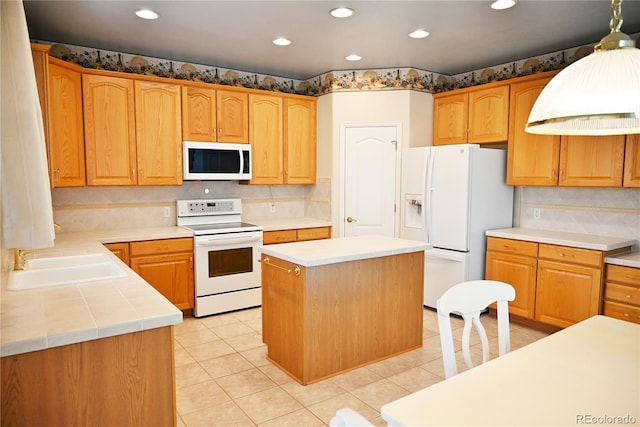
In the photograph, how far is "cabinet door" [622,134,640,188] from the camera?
332 centimetres

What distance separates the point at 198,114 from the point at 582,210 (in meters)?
3.76

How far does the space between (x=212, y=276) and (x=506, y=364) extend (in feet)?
10.4

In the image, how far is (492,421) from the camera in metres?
1.08

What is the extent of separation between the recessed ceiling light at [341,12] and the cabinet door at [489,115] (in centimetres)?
191

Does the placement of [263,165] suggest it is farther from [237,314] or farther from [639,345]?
[639,345]

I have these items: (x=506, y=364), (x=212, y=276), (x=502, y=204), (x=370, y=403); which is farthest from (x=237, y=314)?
(x=506, y=364)

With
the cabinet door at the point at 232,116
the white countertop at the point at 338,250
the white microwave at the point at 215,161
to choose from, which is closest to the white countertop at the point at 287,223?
the white microwave at the point at 215,161

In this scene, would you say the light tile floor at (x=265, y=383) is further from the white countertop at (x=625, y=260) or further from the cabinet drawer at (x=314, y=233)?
the cabinet drawer at (x=314, y=233)

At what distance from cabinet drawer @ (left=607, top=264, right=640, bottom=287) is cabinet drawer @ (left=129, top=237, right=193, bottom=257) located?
3.52 m

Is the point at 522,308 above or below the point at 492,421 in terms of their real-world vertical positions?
below

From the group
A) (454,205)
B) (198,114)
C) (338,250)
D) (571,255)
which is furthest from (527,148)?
(198,114)

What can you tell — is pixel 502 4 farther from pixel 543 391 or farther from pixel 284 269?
pixel 543 391

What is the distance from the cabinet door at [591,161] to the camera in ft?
11.3

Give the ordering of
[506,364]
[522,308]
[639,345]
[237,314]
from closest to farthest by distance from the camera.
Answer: [506,364], [639,345], [522,308], [237,314]
